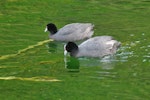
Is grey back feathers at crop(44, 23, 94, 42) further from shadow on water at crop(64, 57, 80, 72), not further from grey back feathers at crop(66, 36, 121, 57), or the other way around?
shadow on water at crop(64, 57, 80, 72)

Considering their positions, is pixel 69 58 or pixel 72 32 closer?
pixel 69 58

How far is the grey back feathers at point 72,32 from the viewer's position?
806 inches

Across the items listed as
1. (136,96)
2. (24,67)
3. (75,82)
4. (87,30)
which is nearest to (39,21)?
(87,30)

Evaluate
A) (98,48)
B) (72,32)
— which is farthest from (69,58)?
(72,32)

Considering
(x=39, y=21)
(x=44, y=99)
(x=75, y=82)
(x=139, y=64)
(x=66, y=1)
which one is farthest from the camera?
(x=66, y=1)

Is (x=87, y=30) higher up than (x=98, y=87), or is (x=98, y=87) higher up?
(x=87, y=30)

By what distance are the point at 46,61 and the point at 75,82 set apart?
88.9 inches

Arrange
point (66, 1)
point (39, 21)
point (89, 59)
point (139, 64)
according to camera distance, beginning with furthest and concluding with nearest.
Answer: point (66, 1)
point (39, 21)
point (89, 59)
point (139, 64)

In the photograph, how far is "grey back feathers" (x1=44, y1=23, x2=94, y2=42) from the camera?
20484 mm

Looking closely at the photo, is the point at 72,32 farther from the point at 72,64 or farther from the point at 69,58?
the point at 72,64

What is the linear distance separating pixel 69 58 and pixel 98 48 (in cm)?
91

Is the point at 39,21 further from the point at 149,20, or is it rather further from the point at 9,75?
the point at 9,75

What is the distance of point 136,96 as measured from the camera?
13.9m

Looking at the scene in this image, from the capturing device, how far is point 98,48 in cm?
1825
